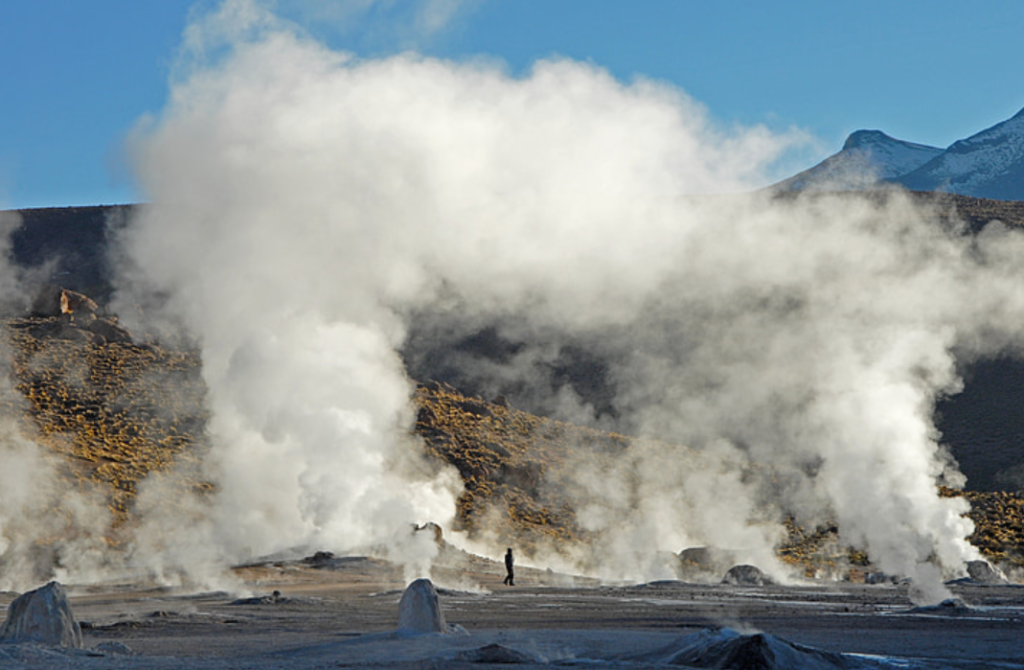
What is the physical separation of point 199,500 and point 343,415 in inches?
357

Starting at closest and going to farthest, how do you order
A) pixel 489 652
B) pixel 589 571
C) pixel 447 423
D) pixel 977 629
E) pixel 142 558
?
pixel 489 652
pixel 977 629
pixel 142 558
pixel 589 571
pixel 447 423

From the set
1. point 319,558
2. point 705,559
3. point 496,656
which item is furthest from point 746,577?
point 496,656

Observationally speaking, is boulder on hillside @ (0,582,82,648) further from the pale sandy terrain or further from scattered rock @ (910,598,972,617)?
scattered rock @ (910,598,972,617)

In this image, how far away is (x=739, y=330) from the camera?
86.7 metres

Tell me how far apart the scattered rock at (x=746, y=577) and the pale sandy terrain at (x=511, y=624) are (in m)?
2.04

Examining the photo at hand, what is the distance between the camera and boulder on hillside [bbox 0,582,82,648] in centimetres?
1290

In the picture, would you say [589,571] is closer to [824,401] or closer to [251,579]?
[251,579]

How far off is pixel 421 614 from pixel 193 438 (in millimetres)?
44594

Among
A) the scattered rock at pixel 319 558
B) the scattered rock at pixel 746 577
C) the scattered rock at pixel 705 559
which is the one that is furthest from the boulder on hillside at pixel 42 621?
the scattered rock at pixel 705 559

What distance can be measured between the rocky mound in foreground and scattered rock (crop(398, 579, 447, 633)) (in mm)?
29589

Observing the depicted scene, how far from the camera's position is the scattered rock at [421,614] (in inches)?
572

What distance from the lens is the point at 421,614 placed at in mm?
14547

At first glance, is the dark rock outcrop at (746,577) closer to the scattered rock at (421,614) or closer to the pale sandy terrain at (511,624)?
the pale sandy terrain at (511,624)

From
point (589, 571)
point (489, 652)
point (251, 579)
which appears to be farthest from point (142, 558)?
point (489, 652)
